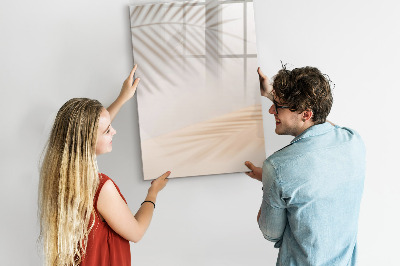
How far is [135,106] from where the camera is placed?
1.75m

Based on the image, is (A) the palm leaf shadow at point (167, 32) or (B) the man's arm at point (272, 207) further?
(A) the palm leaf shadow at point (167, 32)

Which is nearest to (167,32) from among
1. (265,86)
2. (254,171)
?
(265,86)

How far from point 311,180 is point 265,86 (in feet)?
2.01

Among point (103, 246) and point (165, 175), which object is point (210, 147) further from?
point (103, 246)

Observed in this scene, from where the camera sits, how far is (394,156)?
76.5 inches

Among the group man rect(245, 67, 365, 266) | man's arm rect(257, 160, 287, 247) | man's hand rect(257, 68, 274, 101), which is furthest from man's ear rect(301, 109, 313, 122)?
man's hand rect(257, 68, 274, 101)

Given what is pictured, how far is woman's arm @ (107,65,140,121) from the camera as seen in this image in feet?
5.35

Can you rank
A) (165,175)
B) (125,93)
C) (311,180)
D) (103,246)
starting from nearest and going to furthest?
1. (311,180)
2. (103,246)
3. (125,93)
4. (165,175)

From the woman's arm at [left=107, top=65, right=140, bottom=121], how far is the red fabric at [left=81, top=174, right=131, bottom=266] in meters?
0.35

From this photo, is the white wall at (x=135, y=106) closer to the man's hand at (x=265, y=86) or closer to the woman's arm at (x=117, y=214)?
the man's hand at (x=265, y=86)

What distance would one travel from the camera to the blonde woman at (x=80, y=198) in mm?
1308

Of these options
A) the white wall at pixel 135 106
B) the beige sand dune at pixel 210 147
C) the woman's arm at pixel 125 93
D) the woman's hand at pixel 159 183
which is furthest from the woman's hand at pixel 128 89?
the woman's hand at pixel 159 183

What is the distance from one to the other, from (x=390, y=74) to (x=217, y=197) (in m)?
1.04

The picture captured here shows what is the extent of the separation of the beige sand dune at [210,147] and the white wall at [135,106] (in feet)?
0.24
